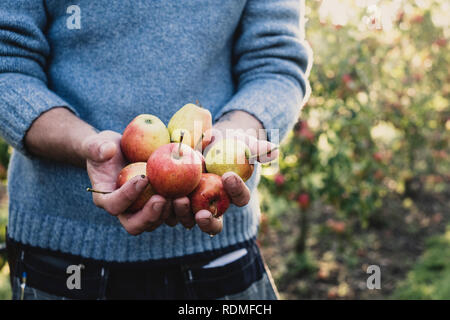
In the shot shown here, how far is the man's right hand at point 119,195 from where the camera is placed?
1104 mm

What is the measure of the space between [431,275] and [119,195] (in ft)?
13.3

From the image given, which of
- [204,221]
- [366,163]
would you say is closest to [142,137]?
[204,221]

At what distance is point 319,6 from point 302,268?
8.82 feet

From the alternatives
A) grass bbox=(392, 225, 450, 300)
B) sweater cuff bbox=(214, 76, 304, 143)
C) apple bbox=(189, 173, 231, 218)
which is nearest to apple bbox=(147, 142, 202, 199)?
apple bbox=(189, 173, 231, 218)

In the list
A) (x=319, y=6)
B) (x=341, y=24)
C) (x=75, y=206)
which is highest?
(x=319, y=6)

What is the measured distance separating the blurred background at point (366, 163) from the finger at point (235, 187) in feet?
5.81

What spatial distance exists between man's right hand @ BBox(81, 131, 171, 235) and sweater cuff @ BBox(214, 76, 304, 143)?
0.47 meters

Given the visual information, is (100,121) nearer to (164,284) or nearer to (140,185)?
(140,185)

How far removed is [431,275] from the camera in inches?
167

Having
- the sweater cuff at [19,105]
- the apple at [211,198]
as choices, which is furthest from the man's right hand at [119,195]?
the sweater cuff at [19,105]

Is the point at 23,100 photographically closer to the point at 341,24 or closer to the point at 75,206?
the point at 75,206
